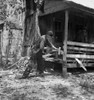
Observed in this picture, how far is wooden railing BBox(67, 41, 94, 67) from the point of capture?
7637 mm

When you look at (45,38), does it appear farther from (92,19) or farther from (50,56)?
(92,19)

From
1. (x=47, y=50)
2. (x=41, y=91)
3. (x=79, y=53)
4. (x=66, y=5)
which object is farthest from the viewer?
(x=47, y=50)

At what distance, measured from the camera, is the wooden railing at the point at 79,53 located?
764 cm

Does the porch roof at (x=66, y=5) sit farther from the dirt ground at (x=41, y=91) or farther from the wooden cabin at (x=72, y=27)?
the dirt ground at (x=41, y=91)

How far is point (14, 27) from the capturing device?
10.4 m

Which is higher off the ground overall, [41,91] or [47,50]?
[47,50]

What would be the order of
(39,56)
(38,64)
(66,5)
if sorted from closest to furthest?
(39,56)
(38,64)
(66,5)

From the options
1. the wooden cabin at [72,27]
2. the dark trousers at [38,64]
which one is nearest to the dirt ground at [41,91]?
the dark trousers at [38,64]

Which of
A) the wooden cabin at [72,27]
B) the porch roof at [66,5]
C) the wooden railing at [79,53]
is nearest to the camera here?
the porch roof at [66,5]

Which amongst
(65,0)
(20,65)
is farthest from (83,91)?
(20,65)

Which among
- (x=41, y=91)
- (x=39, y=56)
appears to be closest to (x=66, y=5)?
(x=39, y=56)

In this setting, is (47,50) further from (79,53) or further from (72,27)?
(72,27)

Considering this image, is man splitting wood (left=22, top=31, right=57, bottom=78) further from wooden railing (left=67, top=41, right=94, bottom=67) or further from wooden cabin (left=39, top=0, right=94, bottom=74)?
wooden cabin (left=39, top=0, right=94, bottom=74)

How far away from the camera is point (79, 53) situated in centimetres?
852
